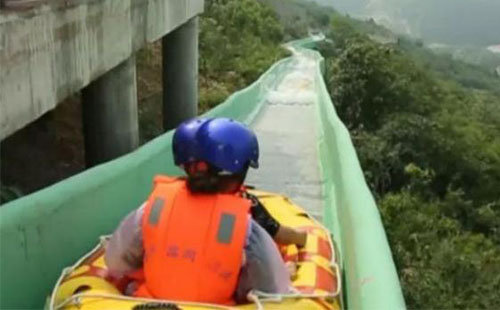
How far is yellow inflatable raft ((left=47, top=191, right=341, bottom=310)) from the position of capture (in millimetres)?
3446

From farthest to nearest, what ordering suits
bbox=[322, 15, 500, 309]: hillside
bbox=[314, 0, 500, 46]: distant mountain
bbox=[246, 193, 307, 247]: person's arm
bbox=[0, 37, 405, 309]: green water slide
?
bbox=[314, 0, 500, 46]: distant mountain < bbox=[322, 15, 500, 309]: hillside < bbox=[246, 193, 307, 247]: person's arm < bbox=[0, 37, 405, 309]: green water slide

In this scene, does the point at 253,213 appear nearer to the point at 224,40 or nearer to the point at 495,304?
the point at 495,304

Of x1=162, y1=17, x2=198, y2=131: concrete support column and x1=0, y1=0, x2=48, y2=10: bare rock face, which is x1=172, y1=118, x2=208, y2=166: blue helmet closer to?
x1=0, y1=0, x2=48, y2=10: bare rock face

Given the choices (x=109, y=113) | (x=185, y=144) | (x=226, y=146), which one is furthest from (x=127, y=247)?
(x=109, y=113)

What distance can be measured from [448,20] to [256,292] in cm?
18283

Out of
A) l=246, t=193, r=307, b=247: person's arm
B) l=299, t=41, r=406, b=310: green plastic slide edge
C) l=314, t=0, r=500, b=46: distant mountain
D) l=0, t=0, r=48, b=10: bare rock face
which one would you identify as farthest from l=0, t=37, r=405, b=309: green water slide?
l=314, t=0, r=500, b=46: distant mountain

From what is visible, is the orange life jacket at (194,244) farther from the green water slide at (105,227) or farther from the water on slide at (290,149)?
the water on slide at (290,149)

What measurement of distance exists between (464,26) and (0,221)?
6970 inches

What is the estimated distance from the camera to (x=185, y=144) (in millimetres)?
3510

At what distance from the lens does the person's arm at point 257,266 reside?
357cm

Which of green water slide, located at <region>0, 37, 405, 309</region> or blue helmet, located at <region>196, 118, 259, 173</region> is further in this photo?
green water slide, located at <region>0, 37, 405, 309</region>

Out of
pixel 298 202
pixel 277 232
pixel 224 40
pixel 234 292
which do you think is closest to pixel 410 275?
pixel 298 202

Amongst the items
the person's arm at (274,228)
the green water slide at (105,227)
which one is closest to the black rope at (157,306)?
the green water slide at (105,227)

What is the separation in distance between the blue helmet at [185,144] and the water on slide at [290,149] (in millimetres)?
3812
